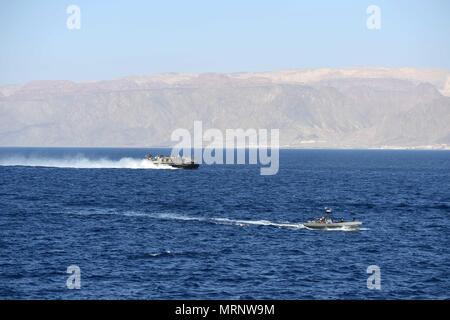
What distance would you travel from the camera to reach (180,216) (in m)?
118

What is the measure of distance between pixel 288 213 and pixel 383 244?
121ft

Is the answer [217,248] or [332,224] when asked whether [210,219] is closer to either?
[332,224]

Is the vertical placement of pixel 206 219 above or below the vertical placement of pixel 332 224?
below

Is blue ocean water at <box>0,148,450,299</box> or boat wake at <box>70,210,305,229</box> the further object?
boat wake at <box>70,210,305,229</box>

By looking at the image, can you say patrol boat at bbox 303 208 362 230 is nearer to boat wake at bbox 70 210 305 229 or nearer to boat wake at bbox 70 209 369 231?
boat wake at bbox 70 209 369 231
